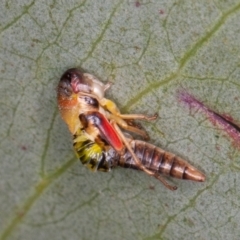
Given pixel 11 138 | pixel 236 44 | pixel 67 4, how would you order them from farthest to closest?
Answer: pixel 11 138, pixel 67 4, pixel 236 44

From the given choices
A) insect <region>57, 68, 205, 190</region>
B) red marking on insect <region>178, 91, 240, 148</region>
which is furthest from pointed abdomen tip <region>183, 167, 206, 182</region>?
red marking on insect <region>178, 91, 240, 148</region>

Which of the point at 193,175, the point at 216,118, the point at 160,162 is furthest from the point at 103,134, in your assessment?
the point at 216,118

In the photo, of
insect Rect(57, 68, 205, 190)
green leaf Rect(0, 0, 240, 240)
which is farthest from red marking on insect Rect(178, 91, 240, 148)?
insect Rect(57, 68, 205, 190)

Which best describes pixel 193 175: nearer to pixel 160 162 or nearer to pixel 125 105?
pixel 160 162

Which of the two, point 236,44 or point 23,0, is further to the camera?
point 23,0

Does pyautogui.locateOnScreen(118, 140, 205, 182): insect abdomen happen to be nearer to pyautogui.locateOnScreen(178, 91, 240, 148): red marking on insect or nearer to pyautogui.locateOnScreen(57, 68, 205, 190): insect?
pyautogui.locateOnScreen(57, 68, 205, 190): insect

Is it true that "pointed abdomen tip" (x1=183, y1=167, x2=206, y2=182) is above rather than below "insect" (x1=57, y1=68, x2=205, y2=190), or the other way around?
below

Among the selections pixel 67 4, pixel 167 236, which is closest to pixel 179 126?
pixel 167 236

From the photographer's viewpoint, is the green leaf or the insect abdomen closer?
the green leaf

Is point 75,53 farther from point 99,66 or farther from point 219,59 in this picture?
point 219,59
